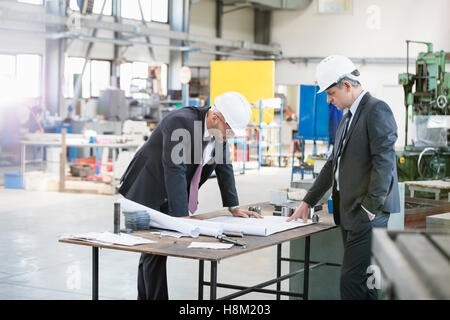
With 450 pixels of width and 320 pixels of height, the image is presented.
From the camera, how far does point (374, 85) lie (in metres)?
19.8

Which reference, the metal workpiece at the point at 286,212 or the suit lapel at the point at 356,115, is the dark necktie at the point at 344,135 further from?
the metal workpiece at the point at 286,212

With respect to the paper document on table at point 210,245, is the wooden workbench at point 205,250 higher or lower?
lower

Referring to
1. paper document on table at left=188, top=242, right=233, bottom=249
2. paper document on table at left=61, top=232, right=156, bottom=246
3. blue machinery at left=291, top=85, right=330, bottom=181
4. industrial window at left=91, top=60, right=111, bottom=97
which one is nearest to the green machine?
blue machinery at left=291, top=85, right=330, bottom=181

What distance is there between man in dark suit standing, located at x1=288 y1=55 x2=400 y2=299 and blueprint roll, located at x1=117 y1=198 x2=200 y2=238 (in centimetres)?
77

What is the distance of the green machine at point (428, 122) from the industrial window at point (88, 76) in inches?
359

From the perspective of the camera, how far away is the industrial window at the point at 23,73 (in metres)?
14.1

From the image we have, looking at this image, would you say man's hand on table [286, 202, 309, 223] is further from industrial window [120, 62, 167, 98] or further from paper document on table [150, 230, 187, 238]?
industrial window [120, 62, 167, 98]

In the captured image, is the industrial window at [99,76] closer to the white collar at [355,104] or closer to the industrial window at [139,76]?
the industrial window at [139,76]

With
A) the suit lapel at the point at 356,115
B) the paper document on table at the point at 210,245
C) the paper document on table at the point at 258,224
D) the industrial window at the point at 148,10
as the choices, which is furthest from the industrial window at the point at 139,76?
the paper document on table at the point at 210,245

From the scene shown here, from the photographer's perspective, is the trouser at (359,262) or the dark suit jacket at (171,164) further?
the dark suit jacket at (171,164)

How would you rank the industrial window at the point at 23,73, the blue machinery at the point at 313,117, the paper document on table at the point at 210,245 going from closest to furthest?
1. the paper document on table at the point at 210,245
2. the blue machinery at the point at 313,117
3. the industrial window at the point at 23,73

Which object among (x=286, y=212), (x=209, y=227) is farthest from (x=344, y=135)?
(x=209, y=227)

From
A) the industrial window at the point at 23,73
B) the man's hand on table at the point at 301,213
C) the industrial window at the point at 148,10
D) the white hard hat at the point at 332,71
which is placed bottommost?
the man's hand on table at the point at 301,213

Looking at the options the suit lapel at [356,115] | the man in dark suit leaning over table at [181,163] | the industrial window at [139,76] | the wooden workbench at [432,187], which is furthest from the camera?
the industrial window at [139,76]
